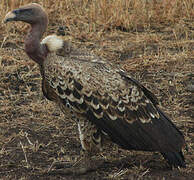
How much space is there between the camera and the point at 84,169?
4648mm

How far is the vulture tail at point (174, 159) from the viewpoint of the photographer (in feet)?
14.5

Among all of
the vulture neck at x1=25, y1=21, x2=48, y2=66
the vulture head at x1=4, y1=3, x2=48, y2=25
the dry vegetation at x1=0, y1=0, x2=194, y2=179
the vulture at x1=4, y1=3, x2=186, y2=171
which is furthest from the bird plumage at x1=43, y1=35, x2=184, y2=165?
the vulture head at x1=4, y1=3, x2=48, y2=25

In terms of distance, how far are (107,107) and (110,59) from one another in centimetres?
304

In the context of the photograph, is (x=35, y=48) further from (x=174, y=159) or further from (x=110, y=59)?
(x=110, y=59)

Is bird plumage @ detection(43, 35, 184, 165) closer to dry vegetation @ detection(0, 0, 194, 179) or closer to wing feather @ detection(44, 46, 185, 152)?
wing feather @ detection(44, 46, 185, 152)

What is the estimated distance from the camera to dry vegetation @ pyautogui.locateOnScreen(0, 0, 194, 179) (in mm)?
4777

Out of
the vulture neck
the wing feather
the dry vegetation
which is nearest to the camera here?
the wing feather

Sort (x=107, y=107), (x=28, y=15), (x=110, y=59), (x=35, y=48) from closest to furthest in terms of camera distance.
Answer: (x=107, y=107) < (x=35, y=48) < (x=28, y=15) < (x=110, y=59)

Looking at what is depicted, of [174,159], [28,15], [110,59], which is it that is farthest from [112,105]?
[110,59]

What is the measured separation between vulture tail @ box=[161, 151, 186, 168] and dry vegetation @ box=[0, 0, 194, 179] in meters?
0.08

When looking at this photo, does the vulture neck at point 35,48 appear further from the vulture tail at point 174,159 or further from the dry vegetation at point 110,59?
the vulture tail at point 174,159

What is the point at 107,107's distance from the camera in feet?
14.4

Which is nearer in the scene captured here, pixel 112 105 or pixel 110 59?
pixel 112 105

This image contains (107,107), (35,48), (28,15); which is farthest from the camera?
(28,15)
